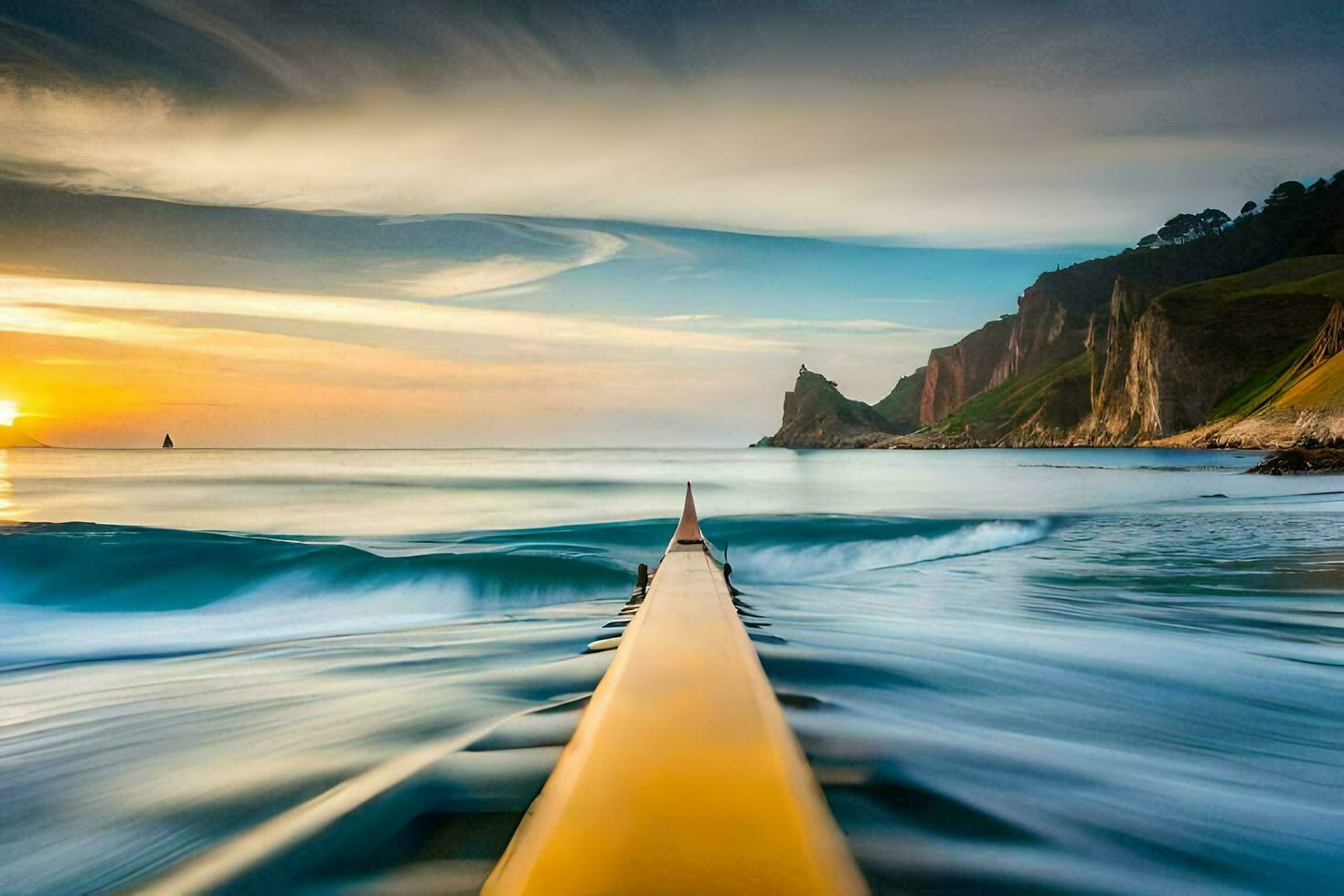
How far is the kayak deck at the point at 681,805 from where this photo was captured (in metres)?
1.07

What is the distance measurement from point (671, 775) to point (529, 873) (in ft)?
1.18

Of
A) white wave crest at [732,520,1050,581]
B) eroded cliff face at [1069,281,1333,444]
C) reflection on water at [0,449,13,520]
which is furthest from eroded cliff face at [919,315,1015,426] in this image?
reflection on water at [0,449,13,520]

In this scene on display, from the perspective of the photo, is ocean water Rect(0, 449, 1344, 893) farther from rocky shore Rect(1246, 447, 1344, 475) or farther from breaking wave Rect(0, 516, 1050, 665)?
rocky shore Rect(1246, 447, 1344, 475)

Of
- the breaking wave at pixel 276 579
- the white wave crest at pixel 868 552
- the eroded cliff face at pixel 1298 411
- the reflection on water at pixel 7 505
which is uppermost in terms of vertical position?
the eroded cliff face at pixel 1298 411

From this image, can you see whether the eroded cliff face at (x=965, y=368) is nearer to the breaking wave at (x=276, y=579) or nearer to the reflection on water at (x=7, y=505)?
the reflection on water at (x=7, y=505)

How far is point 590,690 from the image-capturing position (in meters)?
3.42

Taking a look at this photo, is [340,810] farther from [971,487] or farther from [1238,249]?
[1238,249]

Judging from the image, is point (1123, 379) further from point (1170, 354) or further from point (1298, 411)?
point (1298, 411)

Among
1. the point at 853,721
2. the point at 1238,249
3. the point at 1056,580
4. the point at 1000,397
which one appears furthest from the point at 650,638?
the point at 1238,249

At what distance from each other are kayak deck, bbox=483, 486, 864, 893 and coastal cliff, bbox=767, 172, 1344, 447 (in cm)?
5812

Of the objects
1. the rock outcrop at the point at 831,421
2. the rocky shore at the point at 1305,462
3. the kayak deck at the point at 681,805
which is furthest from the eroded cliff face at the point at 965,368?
the kayak deck at the point at 681,805

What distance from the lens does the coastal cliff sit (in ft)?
243

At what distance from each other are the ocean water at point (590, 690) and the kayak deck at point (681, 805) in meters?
0.46

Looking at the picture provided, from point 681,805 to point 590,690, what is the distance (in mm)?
2242
